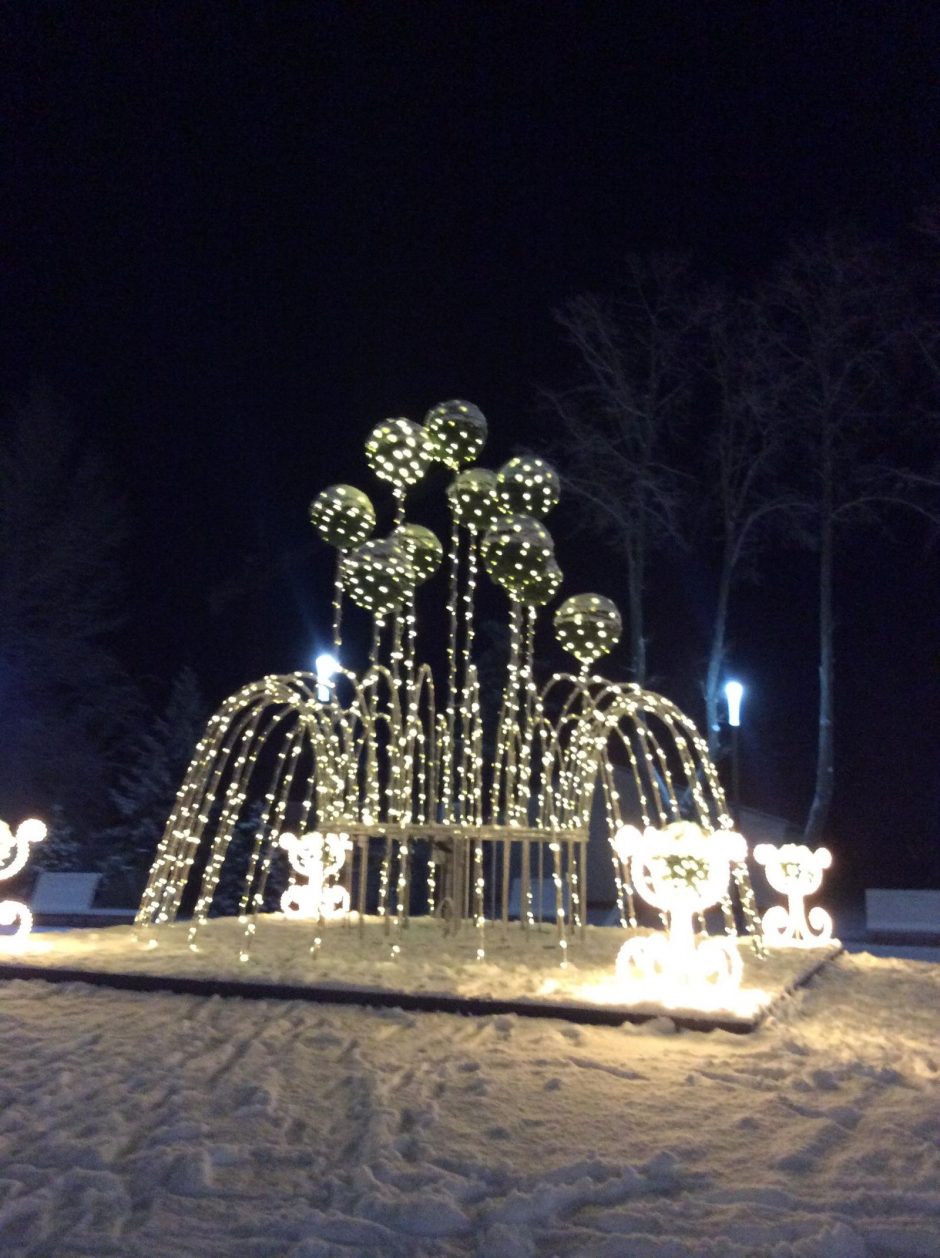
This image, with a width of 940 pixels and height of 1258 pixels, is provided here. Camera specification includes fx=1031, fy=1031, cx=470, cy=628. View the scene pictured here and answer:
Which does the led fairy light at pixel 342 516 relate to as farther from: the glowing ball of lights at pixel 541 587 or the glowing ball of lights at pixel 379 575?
the glowing ball of lights at pixel 541 587

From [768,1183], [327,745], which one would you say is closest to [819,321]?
[327,745]

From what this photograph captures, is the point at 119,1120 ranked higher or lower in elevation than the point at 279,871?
lower

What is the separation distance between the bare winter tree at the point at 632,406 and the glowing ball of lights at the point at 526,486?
22.2 ft

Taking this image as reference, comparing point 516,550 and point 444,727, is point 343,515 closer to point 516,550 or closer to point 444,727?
point 516,550

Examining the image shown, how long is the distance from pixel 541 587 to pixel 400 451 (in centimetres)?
149

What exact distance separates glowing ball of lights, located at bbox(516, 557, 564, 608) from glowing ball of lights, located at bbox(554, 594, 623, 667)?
17 cm

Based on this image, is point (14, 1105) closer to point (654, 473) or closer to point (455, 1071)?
point (455, 1071)

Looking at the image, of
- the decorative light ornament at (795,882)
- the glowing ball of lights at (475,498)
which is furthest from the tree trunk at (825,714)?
the glowing ball of lights at (475,498)

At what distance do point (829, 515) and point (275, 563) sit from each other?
1235cm

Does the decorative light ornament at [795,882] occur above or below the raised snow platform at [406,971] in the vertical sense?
above

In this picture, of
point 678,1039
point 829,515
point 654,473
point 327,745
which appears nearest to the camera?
point 678,1039

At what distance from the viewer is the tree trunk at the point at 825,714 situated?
12680mm

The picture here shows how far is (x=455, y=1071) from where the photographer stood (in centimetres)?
401

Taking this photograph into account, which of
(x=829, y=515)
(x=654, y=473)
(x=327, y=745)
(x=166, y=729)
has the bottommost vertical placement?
(x=327, y=745)
